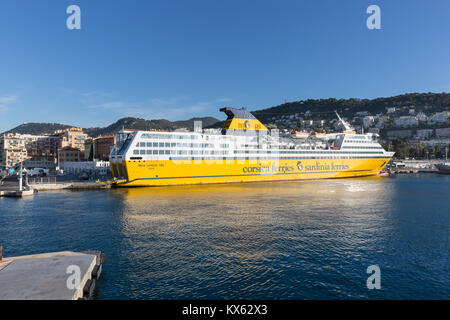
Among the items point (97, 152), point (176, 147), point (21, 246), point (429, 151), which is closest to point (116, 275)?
point (21, 246)

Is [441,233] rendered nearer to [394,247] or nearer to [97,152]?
[394,247]

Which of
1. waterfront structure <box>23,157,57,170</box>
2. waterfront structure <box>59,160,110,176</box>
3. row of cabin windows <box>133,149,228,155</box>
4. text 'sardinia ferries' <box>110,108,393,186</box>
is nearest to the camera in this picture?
row of cabin windows <box>133,149,228,155</box>

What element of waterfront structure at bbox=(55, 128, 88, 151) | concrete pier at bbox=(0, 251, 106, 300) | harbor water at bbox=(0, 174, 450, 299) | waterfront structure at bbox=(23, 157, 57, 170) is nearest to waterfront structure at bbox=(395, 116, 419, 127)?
harbor water at bbox=(0, 174, 450, 299)

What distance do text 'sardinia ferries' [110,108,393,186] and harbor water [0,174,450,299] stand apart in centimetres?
1470

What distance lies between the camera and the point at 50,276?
10.2 metres

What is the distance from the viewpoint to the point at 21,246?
15.5 metres

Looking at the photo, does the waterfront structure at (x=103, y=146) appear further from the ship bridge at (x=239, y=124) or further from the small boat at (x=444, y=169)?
the small boat at (x=444, y=169)

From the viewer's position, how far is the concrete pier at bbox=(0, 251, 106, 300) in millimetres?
8914

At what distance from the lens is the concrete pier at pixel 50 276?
8914mm

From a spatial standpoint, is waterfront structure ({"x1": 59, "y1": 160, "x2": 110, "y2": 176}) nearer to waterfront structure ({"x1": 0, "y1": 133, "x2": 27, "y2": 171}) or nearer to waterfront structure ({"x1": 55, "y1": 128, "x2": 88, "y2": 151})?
waterfront structure ({"x1": 0, "y1": 133, "x2": 27, "y2": 171})

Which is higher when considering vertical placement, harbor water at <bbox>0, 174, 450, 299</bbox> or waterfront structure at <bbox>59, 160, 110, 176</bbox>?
waterfront structure at <bbox>59, 160, 110, 176</bbox>

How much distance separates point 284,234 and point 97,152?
4233 inches
